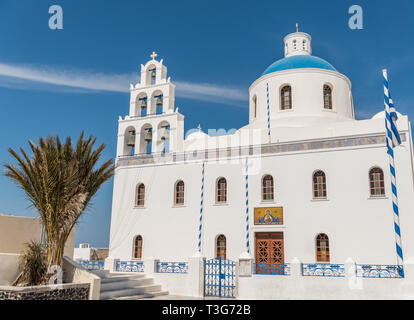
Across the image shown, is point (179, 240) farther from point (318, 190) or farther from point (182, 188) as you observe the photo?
point (318, 190)

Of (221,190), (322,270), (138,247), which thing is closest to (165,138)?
(221,190)

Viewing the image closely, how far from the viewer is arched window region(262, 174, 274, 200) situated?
15336 millimetres

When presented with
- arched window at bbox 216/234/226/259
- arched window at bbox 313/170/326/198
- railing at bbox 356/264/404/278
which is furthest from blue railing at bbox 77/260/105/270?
railing at bbox 356/264/404/278

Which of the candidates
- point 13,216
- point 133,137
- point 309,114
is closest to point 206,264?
point 13,216

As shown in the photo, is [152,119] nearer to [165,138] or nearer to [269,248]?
[165,138]

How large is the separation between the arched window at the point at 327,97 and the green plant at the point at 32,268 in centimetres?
1409

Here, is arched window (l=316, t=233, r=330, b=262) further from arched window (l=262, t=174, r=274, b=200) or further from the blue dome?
the blue dome

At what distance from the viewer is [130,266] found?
14695mm

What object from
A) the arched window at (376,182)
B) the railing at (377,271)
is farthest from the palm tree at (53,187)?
the arched window at (376,182)

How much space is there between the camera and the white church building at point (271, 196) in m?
12.8

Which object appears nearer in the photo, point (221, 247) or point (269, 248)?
point (269, 248)

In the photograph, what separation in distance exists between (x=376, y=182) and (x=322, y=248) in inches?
120

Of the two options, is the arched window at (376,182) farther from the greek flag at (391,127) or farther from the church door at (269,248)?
the church door at (269,248)
